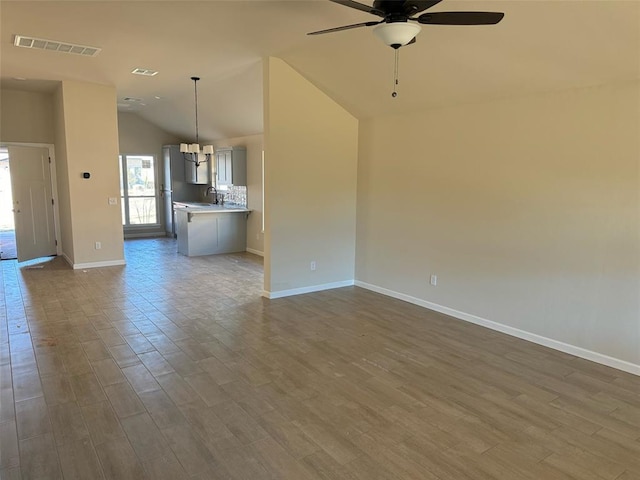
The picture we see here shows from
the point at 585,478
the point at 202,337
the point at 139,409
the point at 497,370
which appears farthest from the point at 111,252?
the point at 585,478

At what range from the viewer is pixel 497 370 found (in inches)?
135

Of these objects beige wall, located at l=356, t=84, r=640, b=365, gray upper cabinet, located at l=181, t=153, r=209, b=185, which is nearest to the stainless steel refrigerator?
gray upper cabinet, located at l=181, t=153, r=209, b=185

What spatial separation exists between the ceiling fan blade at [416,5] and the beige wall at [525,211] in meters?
2.05

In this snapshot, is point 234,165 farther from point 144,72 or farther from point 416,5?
point 416,5

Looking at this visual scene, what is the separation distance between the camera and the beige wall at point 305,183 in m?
5.07

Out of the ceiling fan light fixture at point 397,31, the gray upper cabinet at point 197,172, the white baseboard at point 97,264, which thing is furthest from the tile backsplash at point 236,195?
the ceiling fan light fixture at point 397,31

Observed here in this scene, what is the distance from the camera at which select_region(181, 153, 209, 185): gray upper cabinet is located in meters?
9.64

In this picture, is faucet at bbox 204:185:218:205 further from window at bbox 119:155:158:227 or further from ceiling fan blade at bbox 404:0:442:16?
ceiling fan blade at bbox 404:0:442:16

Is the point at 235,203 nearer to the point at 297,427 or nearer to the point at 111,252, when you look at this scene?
the point at 111,252

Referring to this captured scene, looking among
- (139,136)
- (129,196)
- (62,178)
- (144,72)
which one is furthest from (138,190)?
(144,72)

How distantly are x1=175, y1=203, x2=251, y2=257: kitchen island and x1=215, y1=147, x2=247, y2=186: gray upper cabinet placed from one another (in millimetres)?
576

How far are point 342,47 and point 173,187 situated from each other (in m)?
7.03

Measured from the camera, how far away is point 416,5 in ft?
7.54

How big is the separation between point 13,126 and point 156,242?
11.5 feet
